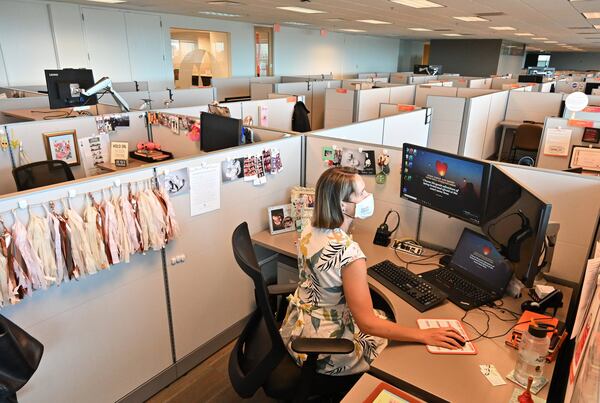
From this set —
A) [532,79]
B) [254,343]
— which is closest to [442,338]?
[254,343]

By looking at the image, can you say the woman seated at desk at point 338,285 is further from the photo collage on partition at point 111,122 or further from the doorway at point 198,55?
the doorway at point 198,55

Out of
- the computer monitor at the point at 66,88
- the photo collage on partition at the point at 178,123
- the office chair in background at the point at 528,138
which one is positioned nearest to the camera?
the photo collage on partition at the point at 178,123

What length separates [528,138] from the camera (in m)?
5.38

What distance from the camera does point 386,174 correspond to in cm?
224

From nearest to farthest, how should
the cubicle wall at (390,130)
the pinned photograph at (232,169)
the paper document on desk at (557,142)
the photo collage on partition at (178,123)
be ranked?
1. the pinned photograph at (232,169)
2. the cubicle wall at (390,130)
3. the photo collage on partition at (178,123)
4. the paper document on desk at (557,142)

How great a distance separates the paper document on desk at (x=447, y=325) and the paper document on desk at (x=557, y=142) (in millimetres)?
2638

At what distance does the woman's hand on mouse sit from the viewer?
1.36 m

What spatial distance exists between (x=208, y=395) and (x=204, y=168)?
1196 millimetres

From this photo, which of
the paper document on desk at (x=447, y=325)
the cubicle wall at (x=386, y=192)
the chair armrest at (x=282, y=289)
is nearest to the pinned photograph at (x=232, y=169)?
the cubicle wall at (x=386, y=192)

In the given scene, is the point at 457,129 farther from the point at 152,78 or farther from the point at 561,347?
the point at 152,78

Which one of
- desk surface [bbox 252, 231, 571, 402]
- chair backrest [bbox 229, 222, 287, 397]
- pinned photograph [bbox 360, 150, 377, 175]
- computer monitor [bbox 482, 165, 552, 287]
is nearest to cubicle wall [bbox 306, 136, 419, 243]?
pinned photograph [bbox 360, 150, 377, 175]

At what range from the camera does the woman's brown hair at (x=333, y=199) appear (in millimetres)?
1518

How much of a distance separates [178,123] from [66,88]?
3.91 feet

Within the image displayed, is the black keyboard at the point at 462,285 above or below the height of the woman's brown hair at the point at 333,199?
below
